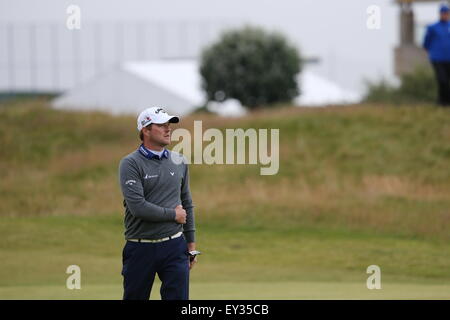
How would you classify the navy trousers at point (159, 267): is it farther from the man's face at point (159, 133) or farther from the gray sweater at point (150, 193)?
the man's face at point (159, 133)

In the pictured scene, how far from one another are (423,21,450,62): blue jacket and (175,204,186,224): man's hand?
53.4 feet

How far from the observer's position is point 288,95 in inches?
1860

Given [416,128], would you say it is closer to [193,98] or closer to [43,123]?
[43,123]

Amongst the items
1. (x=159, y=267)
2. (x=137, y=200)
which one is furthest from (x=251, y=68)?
(x=137, y=200)

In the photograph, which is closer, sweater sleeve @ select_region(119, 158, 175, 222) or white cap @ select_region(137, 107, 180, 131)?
sweater sleeve @ select_region(119, 158, 175, 222)

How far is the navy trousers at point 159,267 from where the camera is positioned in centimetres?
963

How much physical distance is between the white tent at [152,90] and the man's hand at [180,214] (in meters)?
41.4

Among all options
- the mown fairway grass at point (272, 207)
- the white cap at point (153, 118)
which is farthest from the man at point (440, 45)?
the white cap at point (153, 118)

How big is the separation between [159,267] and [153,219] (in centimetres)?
46

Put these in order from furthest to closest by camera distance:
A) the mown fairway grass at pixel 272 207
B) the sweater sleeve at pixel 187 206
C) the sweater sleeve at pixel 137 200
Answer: the mown fairway grass at pixel 272 207 < the sweater sleeve at pixel 187 206 < the sweater sleeve at pixel 137 200

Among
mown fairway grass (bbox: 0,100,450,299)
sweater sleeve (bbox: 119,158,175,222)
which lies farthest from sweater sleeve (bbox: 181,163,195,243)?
mown fairway grass (bbox: 0,100,450,299)

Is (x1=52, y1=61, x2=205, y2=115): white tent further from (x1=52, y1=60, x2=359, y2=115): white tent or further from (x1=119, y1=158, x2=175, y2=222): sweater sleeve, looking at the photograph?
(x1=119, y1=158, x2=175, y2=222): sweater sleeve

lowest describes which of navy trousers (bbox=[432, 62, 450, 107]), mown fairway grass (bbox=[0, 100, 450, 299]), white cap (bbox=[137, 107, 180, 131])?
mown fairway grass (bbox=[0, 100, 450, 299])

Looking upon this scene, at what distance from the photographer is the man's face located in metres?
9.66
